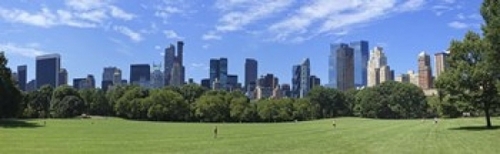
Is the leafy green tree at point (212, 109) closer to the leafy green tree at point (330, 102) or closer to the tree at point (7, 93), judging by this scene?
the leafy green tree at point (330, 102)

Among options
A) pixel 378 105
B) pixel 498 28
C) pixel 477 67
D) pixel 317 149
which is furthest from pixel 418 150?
pixel 378 105

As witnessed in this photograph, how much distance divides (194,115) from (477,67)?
102 metres

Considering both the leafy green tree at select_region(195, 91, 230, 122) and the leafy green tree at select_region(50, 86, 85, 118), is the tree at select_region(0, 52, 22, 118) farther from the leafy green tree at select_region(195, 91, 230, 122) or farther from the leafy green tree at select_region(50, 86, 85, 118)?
the leafy green tree at select_region(50, 86, 85, 118)

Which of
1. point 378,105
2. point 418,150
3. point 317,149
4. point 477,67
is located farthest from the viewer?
point 378,105

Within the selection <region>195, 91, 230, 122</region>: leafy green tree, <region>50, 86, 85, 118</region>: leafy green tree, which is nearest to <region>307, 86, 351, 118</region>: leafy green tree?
<region>195, 91, 230, 122</region>: leafy green tree

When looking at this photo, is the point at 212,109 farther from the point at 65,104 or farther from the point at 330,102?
the point at 330,102

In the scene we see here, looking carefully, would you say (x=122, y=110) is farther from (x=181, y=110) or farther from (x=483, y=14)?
(x=483, y=14)

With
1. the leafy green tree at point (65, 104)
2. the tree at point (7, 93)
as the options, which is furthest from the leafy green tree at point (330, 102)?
the tree at point (7, 93)

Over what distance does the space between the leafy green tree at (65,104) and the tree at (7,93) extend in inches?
2248

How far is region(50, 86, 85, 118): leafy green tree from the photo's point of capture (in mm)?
167125

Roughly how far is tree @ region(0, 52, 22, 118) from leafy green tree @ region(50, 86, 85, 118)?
57.1 meters

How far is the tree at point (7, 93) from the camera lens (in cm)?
10312

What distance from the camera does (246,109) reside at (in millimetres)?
161250

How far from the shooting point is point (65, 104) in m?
168
